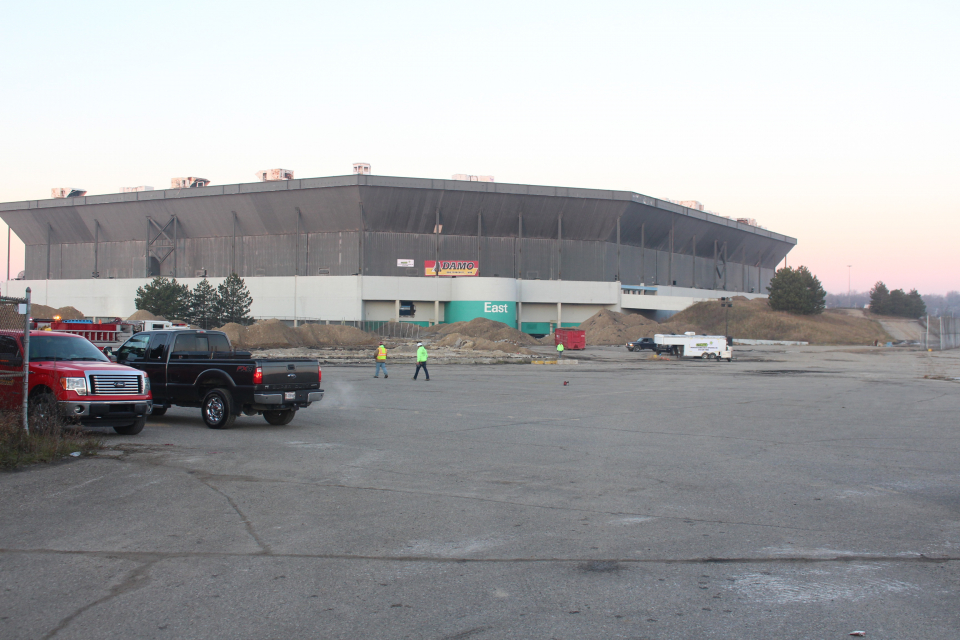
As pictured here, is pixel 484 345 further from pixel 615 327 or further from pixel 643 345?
pixel 615 327

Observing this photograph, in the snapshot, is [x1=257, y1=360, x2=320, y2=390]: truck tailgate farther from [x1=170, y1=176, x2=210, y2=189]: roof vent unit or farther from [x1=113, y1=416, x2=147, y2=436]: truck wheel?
[x1=170, y1=176, x2=210, y2=189]: roof vent unit

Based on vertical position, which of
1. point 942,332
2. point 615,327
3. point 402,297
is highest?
point 402,297

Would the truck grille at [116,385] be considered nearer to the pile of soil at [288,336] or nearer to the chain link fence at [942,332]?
Result: the pile of soil at [288,336]

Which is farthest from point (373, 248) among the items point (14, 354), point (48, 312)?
point (14, 354)

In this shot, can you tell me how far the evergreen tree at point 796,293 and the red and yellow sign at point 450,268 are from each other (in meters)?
40.6

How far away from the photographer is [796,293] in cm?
9344

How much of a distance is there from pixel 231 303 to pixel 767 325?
61.0 metres

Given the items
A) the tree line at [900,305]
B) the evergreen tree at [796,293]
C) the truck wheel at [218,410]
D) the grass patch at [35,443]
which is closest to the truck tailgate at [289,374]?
the truck wheel at [218,410]

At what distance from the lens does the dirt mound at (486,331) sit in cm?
7088

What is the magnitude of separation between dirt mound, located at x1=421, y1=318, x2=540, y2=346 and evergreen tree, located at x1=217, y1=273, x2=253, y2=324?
58.3 ft

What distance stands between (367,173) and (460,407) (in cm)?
6416

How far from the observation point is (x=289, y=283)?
3140 inches

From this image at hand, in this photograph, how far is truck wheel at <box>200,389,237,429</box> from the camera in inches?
592

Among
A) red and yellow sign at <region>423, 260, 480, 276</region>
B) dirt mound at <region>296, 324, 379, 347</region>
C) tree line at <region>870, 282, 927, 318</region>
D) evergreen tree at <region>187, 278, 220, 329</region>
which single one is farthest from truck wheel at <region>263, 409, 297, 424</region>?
tree line at <region>870, 282, 927, 318</region>
